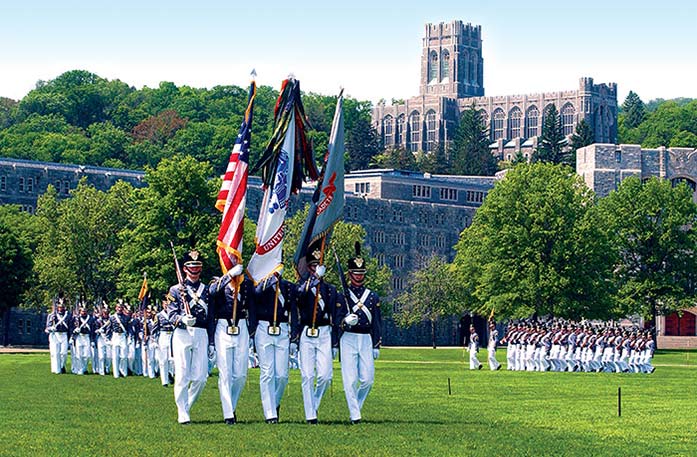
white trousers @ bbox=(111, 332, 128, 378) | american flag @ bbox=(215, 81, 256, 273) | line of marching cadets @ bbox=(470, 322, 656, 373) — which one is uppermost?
american flag @ bbox=(215, 81, 256, 273)

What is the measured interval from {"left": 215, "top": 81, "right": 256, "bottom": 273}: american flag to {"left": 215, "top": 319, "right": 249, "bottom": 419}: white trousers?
3.75 ft

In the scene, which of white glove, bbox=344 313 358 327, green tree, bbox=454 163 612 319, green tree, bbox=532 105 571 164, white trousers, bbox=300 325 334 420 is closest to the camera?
white glove, bbox=344 313 358 327

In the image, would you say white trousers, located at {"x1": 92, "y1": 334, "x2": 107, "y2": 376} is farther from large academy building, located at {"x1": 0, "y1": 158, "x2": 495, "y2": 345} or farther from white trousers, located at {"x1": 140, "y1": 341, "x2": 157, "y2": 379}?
large academy building, located at {"x1": 0, "y1": 158, "x2": 495, "y2": 345}

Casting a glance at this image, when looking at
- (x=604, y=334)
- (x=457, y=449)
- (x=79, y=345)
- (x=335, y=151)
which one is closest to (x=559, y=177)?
(x=604, y=334)

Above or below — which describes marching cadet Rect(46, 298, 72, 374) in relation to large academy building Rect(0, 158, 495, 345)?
below

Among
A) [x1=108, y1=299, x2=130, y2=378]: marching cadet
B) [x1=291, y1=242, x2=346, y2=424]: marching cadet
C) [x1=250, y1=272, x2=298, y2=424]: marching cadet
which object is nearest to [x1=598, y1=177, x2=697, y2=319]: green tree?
[x1=108, y1=299, x2=130, y2=378]: marching cadet

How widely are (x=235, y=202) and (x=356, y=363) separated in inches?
138

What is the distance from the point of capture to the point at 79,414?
2734 cm

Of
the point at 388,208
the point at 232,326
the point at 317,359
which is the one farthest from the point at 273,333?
the point at 388,208

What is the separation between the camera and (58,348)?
152ft

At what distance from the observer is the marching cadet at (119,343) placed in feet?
147

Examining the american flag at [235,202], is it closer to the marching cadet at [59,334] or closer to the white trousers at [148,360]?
the white trousers at [148,360]

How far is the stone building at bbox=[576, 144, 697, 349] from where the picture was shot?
124 m

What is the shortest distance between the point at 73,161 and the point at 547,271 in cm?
7927
